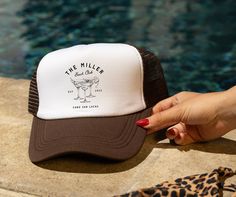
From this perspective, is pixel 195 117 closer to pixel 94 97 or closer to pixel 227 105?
pixel 227 105

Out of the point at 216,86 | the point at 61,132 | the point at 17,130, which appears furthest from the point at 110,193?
the point at 216,86

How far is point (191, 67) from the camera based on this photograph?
4273mm

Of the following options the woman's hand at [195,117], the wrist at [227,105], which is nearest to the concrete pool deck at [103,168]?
the woman's hand at [195,117]

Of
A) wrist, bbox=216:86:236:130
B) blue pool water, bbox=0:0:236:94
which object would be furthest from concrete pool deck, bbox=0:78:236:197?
blue pool water, bbox=0:0:236:94

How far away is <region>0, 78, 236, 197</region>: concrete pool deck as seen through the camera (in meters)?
1.94

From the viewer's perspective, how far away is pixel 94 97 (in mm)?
2100

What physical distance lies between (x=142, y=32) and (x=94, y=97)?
3191 millimetres

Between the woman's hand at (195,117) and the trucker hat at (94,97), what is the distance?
0.06 meters

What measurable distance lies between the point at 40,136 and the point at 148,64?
1.74ft

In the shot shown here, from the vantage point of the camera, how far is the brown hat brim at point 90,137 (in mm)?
1929

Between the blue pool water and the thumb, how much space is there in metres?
1.80

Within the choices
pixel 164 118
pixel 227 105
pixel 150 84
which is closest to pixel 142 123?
pixel 164 118

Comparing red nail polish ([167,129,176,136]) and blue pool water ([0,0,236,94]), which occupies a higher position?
red nail polish ([167,129,176,136])

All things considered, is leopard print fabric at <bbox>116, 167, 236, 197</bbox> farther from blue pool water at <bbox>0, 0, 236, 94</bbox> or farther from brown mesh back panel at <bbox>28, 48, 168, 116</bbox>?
blue pool water at <bbox>0, 0, 236, 94</bbox>
